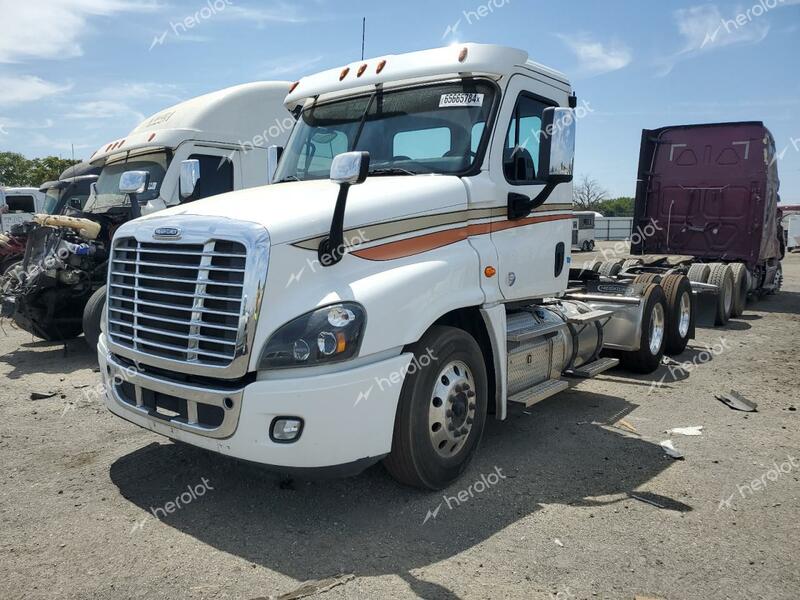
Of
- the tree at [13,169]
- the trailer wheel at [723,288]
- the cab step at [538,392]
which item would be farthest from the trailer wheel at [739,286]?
the tree at [13,169]

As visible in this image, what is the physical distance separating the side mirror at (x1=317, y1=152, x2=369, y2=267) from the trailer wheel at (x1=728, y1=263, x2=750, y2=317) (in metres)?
10.4

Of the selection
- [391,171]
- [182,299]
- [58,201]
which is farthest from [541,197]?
[58,201]

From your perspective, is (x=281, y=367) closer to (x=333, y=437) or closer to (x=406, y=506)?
(x=333, y=437)

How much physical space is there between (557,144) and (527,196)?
0.55m

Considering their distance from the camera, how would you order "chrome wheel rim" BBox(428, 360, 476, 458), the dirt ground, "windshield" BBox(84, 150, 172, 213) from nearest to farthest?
the dirt ground
"chrome wheel rim" BBox(428, 360, 476, 458)
"windshield" BBox(84, 150, 172, 213)

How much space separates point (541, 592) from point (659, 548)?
86 cm

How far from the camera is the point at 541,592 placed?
3.12 meters

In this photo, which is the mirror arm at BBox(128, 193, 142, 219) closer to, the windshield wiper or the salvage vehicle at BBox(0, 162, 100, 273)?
the salvage vehicle at BBox(0, 162, 100, 273)

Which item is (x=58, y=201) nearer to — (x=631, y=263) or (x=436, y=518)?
(x=631, y=263)

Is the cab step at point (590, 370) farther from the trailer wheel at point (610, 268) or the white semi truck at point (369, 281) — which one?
the trailer wheel at point (610, 268)

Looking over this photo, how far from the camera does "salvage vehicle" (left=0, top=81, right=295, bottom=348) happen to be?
8.59m

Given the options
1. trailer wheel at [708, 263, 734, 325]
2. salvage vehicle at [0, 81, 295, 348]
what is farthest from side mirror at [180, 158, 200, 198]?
trailer wheel at [708, 263, 734, 325]

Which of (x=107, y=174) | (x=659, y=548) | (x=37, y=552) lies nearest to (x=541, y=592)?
(x=659, y=548)

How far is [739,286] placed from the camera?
1203 centimetres
